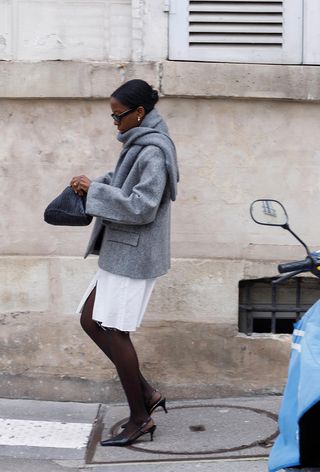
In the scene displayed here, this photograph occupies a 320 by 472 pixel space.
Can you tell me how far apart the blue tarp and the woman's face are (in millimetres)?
1963

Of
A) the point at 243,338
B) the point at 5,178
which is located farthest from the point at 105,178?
the point at 243,338

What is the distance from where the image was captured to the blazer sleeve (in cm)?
454

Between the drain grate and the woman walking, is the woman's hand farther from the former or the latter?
the drain grate

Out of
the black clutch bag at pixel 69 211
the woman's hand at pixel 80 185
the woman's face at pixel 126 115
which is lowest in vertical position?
the black clutch bag at pixel 69 211

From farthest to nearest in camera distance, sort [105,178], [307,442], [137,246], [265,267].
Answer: [265,267]
[105,178]
[137,246]
[307,442]

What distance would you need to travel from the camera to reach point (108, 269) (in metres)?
4.70

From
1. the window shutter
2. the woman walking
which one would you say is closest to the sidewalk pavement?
the woman walking

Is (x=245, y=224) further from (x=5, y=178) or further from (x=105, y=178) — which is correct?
(x=5, y=178)

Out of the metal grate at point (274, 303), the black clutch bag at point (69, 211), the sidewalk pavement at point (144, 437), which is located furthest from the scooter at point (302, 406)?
the metal grate at point (274, 303)

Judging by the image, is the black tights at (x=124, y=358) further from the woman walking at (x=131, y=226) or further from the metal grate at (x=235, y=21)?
the metal grate at (x=235, y=21)

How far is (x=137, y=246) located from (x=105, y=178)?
0.53m

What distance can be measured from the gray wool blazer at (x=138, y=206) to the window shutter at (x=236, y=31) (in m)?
1.10

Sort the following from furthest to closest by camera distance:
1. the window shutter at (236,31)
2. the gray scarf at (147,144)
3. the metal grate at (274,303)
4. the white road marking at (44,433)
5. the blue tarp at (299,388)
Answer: the metal grate at (274,303), the window shutter at (236,31), the white road marking at (44,433), the gray scarf at (147,144), the blue tarp at (299,388)

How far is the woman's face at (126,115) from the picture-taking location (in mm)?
4723
